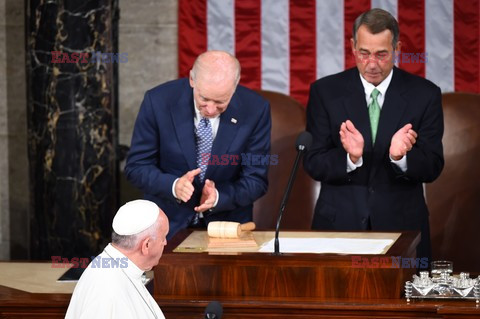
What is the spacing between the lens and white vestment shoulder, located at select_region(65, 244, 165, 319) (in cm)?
360

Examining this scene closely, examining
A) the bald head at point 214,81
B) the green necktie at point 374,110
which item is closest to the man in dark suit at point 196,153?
the bald head at point 214,81

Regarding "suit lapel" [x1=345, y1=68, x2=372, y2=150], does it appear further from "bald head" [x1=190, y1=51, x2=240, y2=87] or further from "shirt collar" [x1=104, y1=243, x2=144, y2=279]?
"shirt collar" [x1=104, y1=243, x2=144, y2=279]

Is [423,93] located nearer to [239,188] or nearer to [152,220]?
[239,188]

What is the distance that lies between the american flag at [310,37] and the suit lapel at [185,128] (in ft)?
7.50

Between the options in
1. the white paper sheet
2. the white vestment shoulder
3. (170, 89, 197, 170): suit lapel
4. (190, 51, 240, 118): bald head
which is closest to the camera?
the white vestment shoulder

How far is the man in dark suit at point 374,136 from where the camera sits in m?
5.54

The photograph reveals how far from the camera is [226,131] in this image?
557 cm

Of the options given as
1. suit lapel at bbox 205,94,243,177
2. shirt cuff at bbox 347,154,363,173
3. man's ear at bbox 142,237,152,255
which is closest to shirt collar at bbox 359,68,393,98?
shirt cuff at bbox 347,154,363,173

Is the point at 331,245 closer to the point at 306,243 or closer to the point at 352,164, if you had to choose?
the point at 306,243

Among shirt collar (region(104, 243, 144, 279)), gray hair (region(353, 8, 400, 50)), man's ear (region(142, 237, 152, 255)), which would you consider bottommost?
shirt collar (region(104, 243, 144, 279))

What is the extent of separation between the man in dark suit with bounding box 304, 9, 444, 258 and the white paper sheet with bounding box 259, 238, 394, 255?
0.63m

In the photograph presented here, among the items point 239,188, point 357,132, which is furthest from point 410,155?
point 239,188

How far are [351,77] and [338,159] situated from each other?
0.55 meters

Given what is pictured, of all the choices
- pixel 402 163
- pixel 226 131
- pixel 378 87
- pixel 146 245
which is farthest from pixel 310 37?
pixel 146 245
